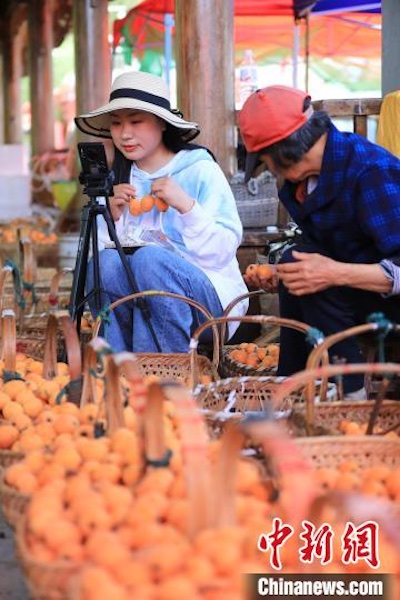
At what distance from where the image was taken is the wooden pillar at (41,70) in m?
12.9

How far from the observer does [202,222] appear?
3.91 metres

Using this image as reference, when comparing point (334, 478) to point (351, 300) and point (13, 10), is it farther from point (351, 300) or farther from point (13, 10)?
point (13, 10)

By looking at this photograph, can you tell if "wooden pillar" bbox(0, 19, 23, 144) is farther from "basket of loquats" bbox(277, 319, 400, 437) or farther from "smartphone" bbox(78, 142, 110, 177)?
"basket of loquats" bbox(277, 319, 400, 437)

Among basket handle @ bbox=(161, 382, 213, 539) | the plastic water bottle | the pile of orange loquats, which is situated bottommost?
the pile of orange loquats

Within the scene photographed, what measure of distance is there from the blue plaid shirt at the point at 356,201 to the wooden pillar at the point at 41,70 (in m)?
10.4

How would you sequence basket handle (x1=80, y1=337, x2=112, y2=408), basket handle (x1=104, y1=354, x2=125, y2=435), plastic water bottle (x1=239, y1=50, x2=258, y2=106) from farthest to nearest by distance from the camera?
plastic water bottle (x1=239, y1=50, x2=258, y2=106) → basket handle (x1=80, y1=337, x2=112, y2=408) → basket handle (x1=104, y1=354, x2=125, y2=435)

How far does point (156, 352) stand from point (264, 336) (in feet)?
2.83

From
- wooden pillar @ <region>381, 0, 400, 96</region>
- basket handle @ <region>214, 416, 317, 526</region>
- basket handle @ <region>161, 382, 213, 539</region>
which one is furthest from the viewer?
wooden pillar @ <region>381, 0, 400, 96</region>

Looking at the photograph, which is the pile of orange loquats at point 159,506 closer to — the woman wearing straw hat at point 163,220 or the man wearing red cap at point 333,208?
the man wearing red cap at point 333,208

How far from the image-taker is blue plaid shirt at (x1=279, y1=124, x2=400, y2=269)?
3045mm

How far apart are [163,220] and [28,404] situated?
4.76 feet

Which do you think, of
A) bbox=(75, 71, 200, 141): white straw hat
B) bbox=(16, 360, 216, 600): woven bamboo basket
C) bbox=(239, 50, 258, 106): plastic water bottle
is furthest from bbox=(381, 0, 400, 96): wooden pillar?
bbox=(16, 360, 216, 600): woven bamboo basket

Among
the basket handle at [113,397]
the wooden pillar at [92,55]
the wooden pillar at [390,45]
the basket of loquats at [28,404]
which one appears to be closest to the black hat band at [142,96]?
the basket of loquats at [28,404]

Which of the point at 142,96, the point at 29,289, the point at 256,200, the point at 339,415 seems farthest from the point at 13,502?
the point at 256,200
